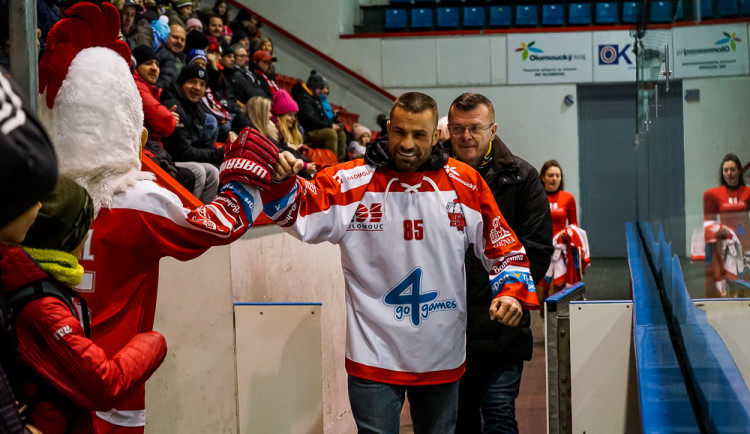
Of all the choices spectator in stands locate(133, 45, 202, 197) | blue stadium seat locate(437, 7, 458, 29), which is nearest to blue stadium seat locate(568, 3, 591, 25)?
blue stadium seat locate(437, 7, 458, 29)

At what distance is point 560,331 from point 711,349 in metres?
1.99

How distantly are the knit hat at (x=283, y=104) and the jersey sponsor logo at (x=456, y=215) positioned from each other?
18.3 feet

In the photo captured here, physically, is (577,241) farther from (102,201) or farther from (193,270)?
(102,201)

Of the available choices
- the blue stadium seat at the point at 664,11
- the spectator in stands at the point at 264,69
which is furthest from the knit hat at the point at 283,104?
the blue stadium seat at the point at 664,11

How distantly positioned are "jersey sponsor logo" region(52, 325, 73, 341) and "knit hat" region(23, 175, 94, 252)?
19cm

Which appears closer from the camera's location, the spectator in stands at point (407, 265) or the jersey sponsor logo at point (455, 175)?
the spectator in stands at point (407, 265)

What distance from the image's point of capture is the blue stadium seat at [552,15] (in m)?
15.4

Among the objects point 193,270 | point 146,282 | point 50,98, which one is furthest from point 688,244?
point 193,270

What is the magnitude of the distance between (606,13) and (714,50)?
1443 centimetres

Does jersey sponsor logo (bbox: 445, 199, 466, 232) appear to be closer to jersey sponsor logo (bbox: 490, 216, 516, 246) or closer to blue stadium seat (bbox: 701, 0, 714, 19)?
jersey sponsor logo (bbox: 490, 216, 516, 246)

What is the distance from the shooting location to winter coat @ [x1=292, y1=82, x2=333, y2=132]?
11312mm

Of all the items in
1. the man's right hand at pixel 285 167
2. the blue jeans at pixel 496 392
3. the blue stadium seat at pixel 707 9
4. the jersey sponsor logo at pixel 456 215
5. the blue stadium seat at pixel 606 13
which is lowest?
the blue jeans at pixel 496 392

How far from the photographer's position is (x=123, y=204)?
8.27 feet

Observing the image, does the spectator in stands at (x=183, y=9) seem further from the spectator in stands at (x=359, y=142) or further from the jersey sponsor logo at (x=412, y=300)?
the jersey sponsor logo at (x=412, y=300)
